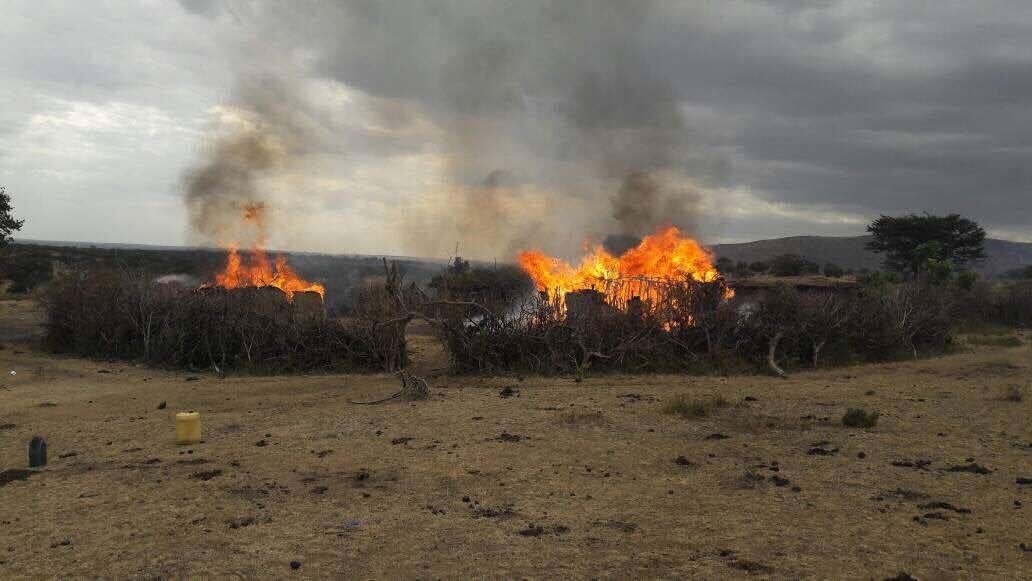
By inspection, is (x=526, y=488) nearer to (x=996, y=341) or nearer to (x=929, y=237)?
(x=996, y=341)

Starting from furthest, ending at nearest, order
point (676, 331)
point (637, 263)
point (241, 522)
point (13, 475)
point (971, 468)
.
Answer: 1. point (637, 263)
2. point (676, 331)
3. point (13, 475)
4. point (971, 468)
5. point (241, 522)

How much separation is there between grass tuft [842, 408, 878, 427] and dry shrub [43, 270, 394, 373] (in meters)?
9.55

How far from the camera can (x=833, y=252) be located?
104312 mm

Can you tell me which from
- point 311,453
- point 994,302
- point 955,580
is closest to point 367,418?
point 311,453

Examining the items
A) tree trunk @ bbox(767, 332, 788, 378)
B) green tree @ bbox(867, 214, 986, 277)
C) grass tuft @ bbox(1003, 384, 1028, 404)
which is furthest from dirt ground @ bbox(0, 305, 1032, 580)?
green tree @ bbox(867, 214, 986, 277)

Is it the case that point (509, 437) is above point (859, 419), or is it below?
below

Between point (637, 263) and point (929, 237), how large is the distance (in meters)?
31.0

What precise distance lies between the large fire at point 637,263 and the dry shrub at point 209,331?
5621 millimetres

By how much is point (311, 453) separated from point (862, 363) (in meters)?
12.7

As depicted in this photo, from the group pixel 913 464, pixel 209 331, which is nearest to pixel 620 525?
pixel 913 464

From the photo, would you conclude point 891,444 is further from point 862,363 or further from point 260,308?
point 260,308

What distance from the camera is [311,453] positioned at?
769 cm

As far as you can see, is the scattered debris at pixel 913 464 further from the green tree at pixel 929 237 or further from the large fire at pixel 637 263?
the green tree at pixel 929 237

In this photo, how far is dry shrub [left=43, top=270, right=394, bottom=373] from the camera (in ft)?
50.2
